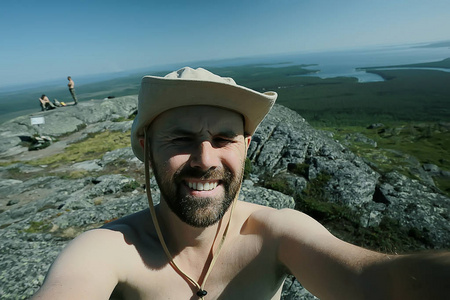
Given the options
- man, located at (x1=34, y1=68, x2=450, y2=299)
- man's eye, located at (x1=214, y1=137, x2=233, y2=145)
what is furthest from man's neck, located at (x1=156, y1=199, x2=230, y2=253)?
man's eye, located at (x1=214, y1=137, x2=233, y2=145)

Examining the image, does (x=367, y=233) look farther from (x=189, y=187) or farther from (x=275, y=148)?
(x=189, y=187)

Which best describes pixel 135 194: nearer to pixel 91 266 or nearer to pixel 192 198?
pixel 91 266

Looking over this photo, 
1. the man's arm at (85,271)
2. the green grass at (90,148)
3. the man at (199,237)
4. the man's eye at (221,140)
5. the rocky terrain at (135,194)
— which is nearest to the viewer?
the man's arm at (85,271)

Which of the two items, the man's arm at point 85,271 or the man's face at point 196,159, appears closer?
the man's arm at point 85,271

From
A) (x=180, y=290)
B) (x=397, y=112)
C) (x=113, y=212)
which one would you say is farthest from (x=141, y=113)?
(x=397, y=112)

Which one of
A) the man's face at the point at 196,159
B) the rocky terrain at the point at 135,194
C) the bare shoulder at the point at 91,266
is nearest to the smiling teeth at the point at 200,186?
the man's face at the point at 196,159

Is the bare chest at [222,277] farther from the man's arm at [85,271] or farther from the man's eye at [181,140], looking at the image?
the man's eye at [181,140]

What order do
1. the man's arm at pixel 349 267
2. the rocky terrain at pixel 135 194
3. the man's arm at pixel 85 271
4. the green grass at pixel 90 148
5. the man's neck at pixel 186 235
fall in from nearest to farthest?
the man's arm at pixel 349 267
the man's arm at pixel 85 271
the man's neck at pixel 186 235
the rocky terrain at pixel 135 194
the green grass at pixel 90 148
